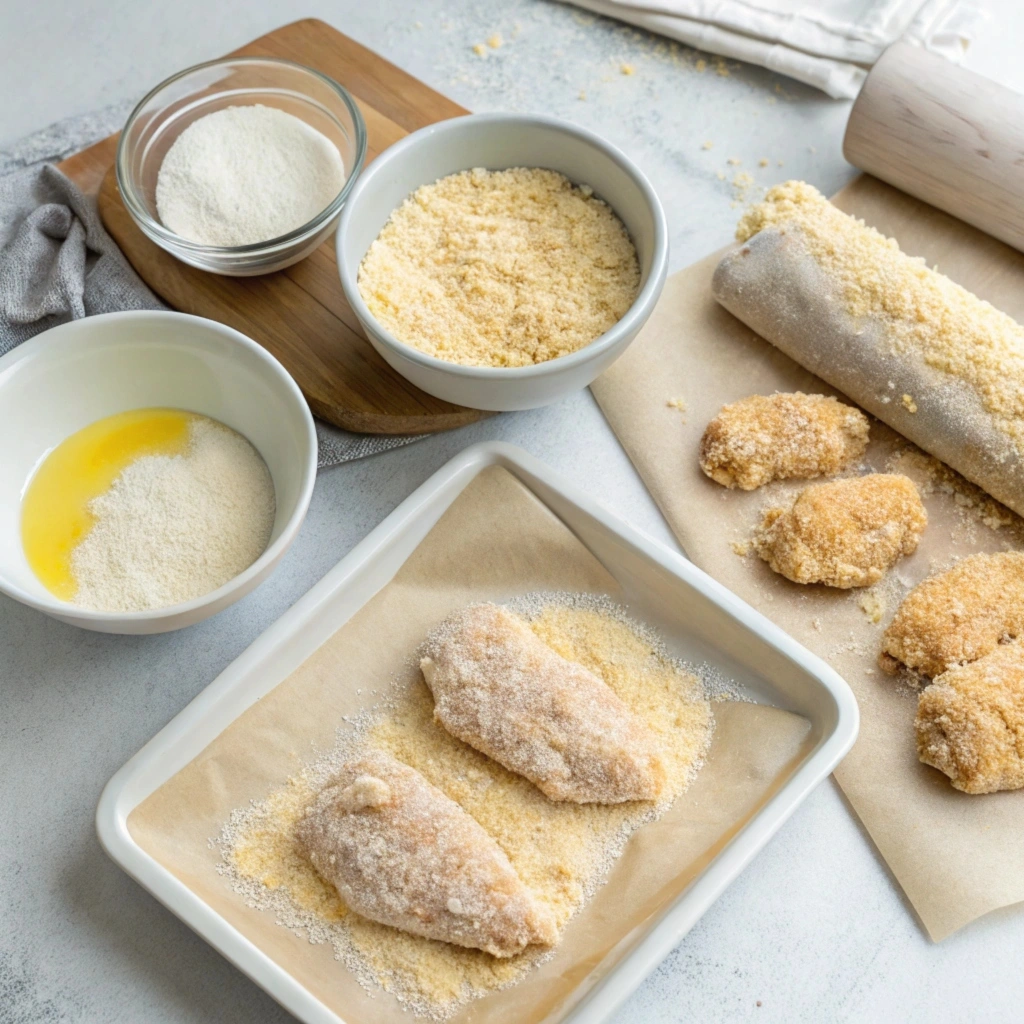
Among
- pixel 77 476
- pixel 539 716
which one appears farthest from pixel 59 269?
pixel 539 716

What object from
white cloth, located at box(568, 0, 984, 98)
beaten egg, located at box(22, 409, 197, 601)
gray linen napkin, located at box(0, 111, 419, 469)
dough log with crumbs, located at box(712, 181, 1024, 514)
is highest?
white cloth, located at box(568, 0, 984, 98)

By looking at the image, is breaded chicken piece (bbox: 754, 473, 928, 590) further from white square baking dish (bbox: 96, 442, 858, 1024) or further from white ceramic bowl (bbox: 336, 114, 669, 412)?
white ceramic bowl (bbox: 336, 114, 669, 412)

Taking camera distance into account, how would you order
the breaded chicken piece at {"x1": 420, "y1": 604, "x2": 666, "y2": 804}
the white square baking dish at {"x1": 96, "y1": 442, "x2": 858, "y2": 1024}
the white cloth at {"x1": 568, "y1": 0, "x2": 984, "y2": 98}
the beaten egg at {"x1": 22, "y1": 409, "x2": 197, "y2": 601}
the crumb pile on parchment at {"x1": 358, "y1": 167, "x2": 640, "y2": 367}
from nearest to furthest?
the white square baking dish at {"x1": 96, "y1": 442, "x2": 858, "y2": 1024}, the breaded chicken piece at {"x1": 420, "y1": 604, "x2": 666, "y2": 804}, the beaten egg at {"x1": 22, "y1": 409, "x2": 197, "y2": 601}, the crumb pile on parchment at {"x1": 358, "y1": 167, "x2": 640, "y2": 367}, the white cloth at {"x1": 568, "y1": 0, "x2": 984, "y2": 98}

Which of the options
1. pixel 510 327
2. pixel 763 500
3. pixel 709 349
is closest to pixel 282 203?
pixel 510 327

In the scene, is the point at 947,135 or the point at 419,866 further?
the point at 947,135

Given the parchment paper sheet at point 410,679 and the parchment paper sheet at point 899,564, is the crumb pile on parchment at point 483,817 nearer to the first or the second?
the parchment paper sheet at point 410,679

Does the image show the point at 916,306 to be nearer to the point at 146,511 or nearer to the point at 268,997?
the point at 146,511

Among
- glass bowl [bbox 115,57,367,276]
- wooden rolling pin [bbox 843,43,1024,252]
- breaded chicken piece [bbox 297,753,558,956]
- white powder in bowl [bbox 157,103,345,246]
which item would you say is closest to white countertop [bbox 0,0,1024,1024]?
wooden rolling pin [bbox 843,43,1024,252]

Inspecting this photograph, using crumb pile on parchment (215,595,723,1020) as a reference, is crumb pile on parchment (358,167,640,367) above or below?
above

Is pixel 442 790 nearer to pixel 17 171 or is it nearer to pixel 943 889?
pixel 943 889
